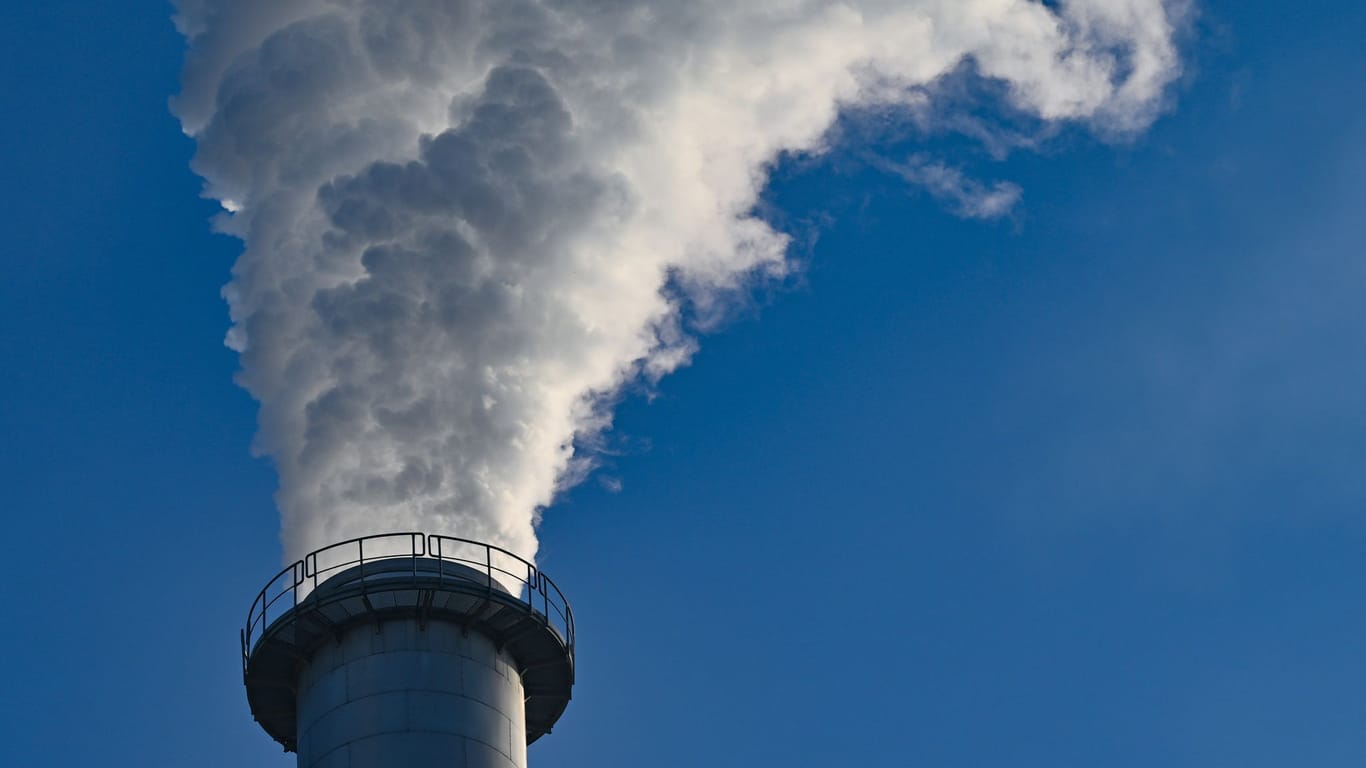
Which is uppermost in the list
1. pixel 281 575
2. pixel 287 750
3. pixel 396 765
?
pixel 281 575

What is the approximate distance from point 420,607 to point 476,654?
1219 mm

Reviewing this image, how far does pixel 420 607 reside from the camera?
93.5 ft

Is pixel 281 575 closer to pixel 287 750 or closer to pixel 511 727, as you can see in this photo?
pixel 287 750

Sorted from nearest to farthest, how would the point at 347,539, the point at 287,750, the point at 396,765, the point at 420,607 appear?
the point at 396,765, the point at 420,607, the point at 287,750, the point at 347,539

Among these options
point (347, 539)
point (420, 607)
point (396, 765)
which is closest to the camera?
point (396, 765)

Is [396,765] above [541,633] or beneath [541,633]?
beneath

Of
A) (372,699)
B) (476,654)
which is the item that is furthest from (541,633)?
(372,699)

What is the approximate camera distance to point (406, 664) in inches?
1100

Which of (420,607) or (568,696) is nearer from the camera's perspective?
(420,607)

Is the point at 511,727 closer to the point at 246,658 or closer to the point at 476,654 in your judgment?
the point at 476,654

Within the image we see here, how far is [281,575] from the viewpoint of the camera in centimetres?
3014

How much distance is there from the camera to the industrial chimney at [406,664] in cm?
2719

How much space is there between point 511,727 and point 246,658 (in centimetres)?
466

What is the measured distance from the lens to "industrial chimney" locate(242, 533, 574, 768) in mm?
27188
